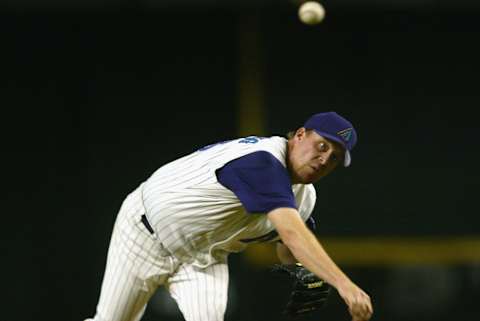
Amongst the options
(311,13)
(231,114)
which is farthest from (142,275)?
(231,114)

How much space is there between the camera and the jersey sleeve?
269 cm

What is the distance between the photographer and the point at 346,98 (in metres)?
6.55

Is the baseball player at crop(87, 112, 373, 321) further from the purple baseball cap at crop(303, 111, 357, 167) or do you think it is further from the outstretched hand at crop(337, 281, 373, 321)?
the outstretched hand at crop(337, 281, 373, 321)

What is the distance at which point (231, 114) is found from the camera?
21.4 ft

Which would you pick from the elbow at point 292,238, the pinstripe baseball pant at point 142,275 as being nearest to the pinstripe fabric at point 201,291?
the pinstripe baseball pant at point 142,275

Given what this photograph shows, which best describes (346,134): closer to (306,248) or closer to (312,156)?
(312,156)

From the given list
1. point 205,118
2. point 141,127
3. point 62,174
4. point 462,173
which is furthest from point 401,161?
point 62,174

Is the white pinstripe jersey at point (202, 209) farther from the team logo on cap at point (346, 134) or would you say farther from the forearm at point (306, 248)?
the forearm at point (306, 248)

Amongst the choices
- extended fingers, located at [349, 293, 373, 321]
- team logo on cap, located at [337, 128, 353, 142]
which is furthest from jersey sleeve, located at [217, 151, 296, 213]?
extended fingers, located at [349, 293, 373, 321]

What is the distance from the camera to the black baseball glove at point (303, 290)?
10.4ft

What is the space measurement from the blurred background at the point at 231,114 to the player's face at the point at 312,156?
3248 mm

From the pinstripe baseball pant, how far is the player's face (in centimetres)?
57

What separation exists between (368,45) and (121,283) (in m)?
3.97

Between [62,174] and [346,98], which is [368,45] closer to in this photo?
[346,98]
